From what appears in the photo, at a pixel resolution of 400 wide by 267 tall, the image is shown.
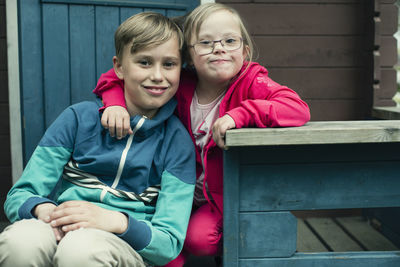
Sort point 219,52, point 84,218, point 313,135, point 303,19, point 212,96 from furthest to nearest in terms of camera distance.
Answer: point 303,19 < point 212,96 < point 219,52 < point 313,135 < point 84,218

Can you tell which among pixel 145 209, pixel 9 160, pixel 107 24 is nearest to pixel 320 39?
pixel 107 24

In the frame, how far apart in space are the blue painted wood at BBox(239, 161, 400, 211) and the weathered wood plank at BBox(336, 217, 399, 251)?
120 centimetres

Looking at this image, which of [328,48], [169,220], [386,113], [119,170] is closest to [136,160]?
[119,170]

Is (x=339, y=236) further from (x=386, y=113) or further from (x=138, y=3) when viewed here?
(x=138, y=3)

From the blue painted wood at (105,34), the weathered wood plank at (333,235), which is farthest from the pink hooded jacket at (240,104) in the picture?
the weathered wood plank at (333,235)

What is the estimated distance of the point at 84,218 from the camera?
142 cm

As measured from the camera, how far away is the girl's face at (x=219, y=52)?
1756 millimetres

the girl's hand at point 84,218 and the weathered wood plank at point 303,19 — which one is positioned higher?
the weathered wood plank at point 303,19

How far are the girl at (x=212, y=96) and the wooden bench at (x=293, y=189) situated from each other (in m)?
0.14

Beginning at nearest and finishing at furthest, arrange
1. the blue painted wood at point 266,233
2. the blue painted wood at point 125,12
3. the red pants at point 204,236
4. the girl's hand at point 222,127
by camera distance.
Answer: the girl's hand at point 222,127 → the blue painted wood at point 266,233 → the red pants at point 204,236 → the blue painted wood at point 125,12

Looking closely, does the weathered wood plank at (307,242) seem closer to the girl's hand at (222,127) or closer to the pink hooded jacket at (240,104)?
the pink hooded jacket at (240,104)

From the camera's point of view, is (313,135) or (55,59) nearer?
(313,135)

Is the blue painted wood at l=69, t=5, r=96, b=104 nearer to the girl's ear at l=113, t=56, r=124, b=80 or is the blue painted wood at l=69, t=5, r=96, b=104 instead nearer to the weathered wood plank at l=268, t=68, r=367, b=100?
the girl's ear at l=113, t=56, r=124, b=80

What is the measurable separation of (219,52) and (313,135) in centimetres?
49
